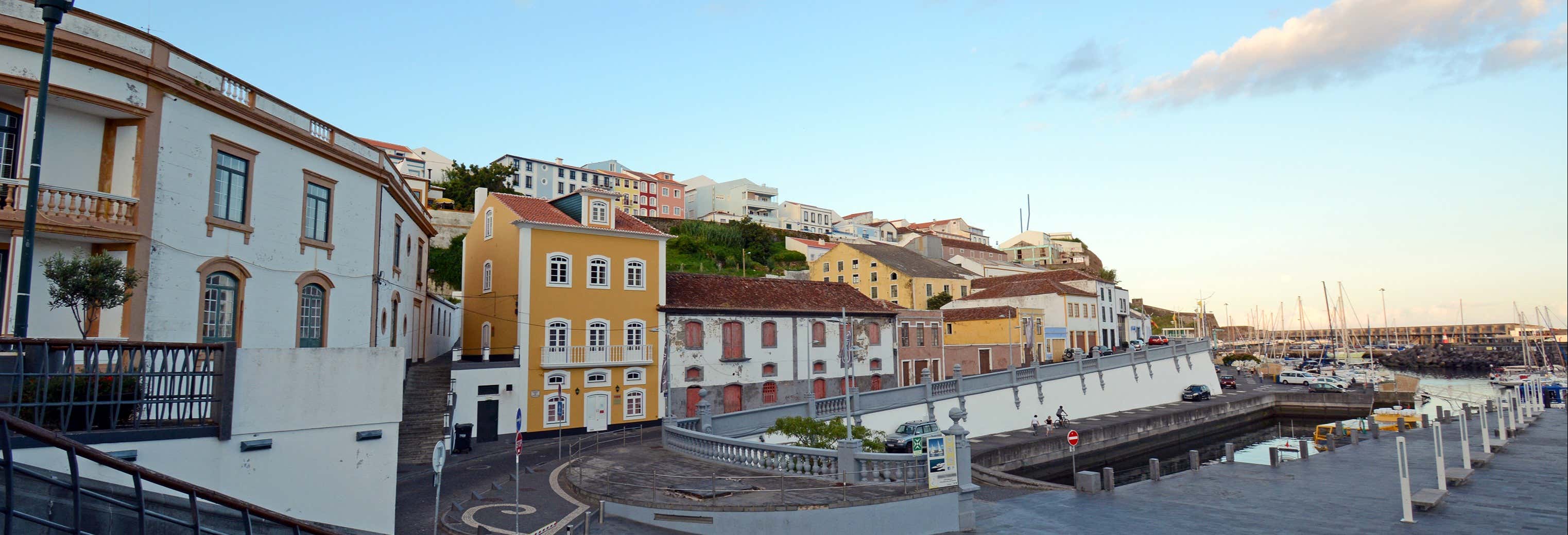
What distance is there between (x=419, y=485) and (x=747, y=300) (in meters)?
19.6

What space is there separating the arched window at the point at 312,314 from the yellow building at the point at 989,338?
36169mm

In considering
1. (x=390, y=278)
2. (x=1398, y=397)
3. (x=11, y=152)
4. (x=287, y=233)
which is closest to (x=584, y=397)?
(x=390, y=278)

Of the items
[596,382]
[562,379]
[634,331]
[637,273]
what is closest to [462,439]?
[562,379]

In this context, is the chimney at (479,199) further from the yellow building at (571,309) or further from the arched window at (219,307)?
the arched window at (219,307)

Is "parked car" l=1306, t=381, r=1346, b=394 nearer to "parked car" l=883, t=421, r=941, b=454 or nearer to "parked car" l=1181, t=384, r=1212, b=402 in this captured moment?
"parked car" l=1181, t=384, r=1212, b=402

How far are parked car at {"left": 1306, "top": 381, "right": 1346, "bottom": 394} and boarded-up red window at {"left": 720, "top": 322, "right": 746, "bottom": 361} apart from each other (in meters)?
45.9

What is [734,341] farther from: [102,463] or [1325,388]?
[1325,388]

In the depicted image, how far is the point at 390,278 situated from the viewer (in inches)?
1026

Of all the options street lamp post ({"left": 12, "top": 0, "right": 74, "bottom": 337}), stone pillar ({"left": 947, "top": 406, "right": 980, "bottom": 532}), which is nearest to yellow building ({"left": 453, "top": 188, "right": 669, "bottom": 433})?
stone pillar ({"left": 947, "top": 406, "right": 980, "bottom": 532})

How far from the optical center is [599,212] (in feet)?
110

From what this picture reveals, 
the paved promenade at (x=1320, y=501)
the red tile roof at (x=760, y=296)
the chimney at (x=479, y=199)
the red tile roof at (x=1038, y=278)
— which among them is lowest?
the paved promenade at (x=1320, y=501)

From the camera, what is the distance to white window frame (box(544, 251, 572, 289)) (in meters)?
31.3

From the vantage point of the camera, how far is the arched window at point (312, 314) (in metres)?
19.9

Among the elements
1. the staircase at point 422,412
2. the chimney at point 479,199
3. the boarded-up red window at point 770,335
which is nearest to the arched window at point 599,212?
the chimney at point 479,199
